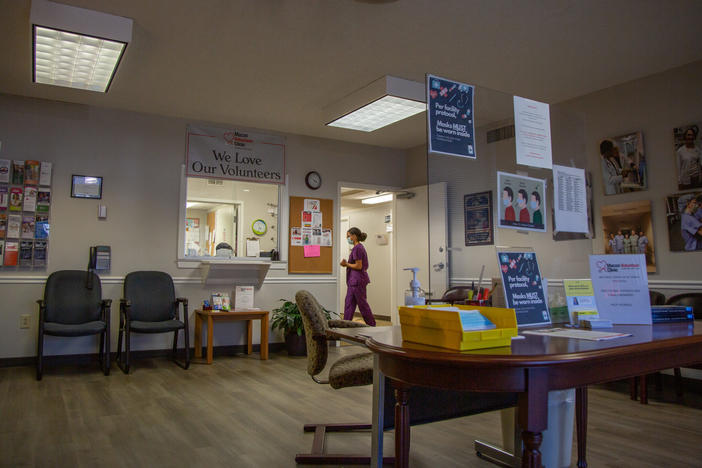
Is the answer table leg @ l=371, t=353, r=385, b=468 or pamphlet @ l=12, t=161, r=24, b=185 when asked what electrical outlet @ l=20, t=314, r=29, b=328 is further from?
table leg @ l=371, t=353, r=385, b=468

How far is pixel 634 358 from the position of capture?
1.58 meters

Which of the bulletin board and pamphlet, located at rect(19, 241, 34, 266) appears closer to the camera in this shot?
pamphlet, located at rect(19, 241, 34, 266)

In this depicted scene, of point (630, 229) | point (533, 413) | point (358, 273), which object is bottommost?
point (533, 413)

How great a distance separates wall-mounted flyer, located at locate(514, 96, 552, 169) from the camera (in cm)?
218

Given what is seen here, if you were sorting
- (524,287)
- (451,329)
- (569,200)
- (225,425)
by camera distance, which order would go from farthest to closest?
(225,425) → (569,200) → (524,287) → (451,329)

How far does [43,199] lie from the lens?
5.00 meters

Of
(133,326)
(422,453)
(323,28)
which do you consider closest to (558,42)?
(323,28)

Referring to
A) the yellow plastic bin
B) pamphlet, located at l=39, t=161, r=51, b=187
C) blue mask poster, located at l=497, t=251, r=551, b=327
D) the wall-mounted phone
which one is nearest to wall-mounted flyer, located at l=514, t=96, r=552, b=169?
blue mask poster, located at l=497, t=251, r=551, b=327

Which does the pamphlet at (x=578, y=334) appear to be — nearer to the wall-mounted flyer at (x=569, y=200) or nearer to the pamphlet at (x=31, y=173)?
the wall-mounted flyer at (x=569, y=200)

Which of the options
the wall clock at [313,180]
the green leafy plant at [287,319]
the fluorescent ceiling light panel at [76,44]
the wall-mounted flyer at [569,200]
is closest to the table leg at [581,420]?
the wall-mounted flyer at [569,200]

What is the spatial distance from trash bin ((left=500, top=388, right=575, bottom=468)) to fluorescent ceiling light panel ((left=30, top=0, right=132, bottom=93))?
3579 mm

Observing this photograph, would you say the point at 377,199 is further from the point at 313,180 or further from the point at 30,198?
the point at 30,198

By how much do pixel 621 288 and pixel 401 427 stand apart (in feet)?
3.86

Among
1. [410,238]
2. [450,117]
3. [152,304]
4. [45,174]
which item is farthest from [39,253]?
[450,117]
